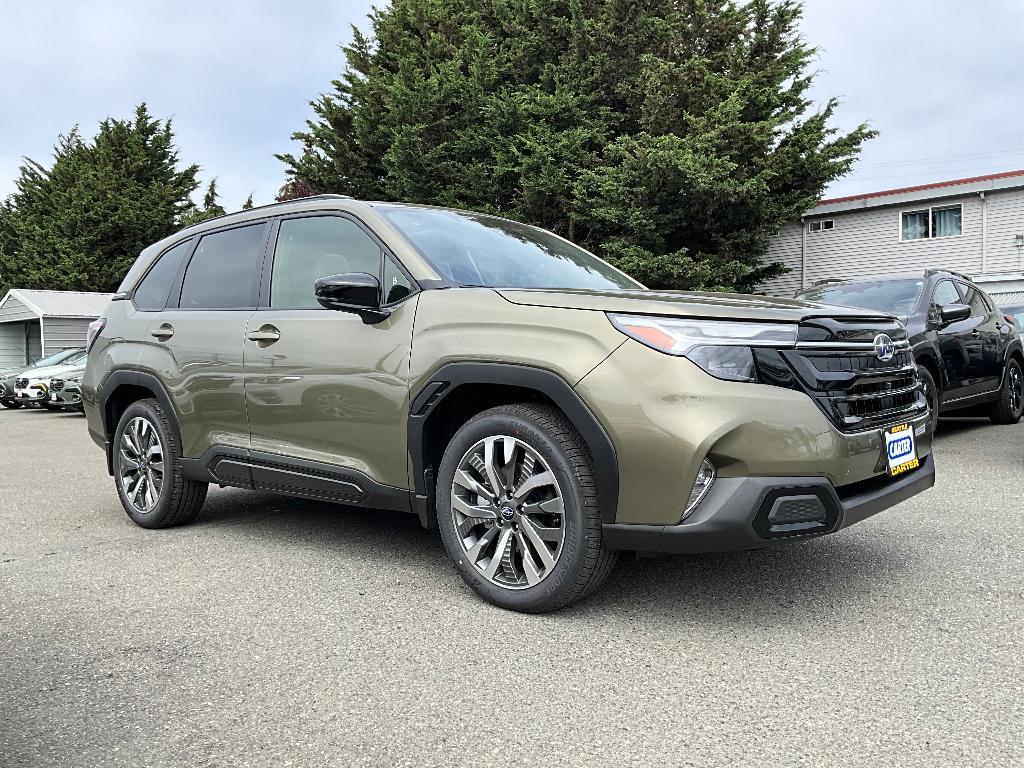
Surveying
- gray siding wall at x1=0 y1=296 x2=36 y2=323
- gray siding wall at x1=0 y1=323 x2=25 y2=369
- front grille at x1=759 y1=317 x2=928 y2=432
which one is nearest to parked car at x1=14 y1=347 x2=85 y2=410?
gray siding wall at x1=0 y1=296 x2=36 y2=323

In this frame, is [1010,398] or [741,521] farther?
[1010,398]

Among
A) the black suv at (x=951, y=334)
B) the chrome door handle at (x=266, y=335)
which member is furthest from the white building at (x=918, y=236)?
the chrome door handle at (x=266, y=335)

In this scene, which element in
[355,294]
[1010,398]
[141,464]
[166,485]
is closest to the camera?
[355,294]

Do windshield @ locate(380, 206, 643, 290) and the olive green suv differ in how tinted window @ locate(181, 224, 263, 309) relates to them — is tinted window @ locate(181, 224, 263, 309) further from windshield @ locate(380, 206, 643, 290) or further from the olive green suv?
windshield @ locate(380, 206, 643, 290)

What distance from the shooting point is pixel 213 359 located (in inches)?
182

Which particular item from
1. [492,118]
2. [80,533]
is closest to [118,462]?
[80,533]

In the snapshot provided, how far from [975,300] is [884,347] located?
668 centimetres

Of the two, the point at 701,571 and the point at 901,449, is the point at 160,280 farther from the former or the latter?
the point at 901,449

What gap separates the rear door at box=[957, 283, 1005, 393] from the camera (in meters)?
8.65

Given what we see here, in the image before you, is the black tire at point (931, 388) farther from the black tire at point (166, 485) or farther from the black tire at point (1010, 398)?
the black tire at point (166, 485)

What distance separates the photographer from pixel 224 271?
16.0 ft

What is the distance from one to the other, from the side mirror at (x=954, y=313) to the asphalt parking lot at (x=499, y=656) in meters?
3.23

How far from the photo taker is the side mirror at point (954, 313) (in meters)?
7.52

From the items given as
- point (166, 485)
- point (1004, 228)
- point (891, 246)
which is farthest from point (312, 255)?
point (891, 246)
